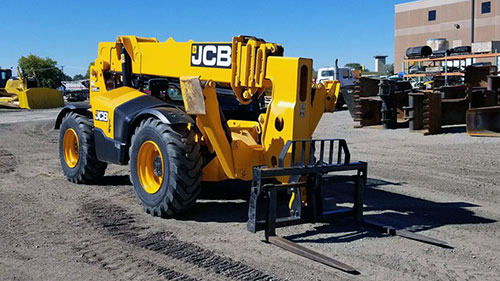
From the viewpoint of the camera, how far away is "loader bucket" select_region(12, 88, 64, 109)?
30.1 m

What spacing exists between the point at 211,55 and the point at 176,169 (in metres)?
1.45

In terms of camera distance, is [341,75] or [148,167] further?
[341,75]

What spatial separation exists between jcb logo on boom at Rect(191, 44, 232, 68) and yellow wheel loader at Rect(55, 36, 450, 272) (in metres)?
0.01

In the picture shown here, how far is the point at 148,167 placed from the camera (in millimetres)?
6750

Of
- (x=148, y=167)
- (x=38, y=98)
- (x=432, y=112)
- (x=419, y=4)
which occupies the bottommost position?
(x=148, y=167)

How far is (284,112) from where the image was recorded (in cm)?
575

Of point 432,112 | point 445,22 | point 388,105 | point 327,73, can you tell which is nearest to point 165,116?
point 432,112

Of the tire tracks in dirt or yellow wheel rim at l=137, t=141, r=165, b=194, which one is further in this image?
yellow wheel rim at l=137, t=141, r=165, b=194

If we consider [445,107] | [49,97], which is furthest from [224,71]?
[49,97]

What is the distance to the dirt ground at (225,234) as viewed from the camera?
4711 mm

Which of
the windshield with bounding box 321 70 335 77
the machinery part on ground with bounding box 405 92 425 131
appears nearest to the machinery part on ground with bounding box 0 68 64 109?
the windshield with bounding box 321 70 335 77

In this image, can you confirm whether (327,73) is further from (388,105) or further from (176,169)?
(176,169)

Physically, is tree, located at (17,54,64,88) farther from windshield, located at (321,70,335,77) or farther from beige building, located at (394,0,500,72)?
windshield, located at (321,70,335,77)

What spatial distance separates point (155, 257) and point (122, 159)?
2.44 metres
